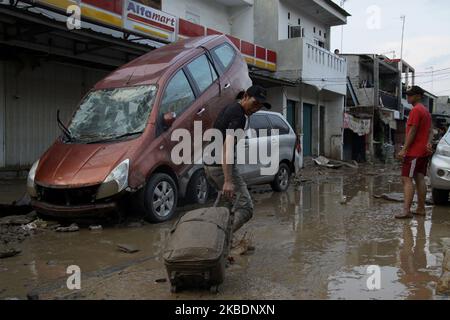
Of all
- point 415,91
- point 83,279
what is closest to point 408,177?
point 415,91

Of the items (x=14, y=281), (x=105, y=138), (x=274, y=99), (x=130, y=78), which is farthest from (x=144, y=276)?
(x=274, y=99)

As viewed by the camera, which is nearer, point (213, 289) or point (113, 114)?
point (213, 289)

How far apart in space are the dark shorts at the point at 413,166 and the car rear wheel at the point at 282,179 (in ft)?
12.3

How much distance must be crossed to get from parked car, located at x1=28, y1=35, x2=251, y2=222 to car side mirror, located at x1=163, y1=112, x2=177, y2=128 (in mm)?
15

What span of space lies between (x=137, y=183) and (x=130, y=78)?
2.14 m

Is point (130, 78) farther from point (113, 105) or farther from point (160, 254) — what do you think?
point (160, 254)

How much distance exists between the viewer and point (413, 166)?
681 cm

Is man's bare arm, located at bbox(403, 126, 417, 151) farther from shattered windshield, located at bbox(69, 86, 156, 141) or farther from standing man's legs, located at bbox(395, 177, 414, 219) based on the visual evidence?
shattered windshield, located at bbox(69, 86, 156, 141)

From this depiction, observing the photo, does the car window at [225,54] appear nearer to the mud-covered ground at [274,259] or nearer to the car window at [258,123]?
the car window at [258,123]

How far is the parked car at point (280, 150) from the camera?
9328mm

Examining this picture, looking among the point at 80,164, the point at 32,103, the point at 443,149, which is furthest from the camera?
the point at 32,103

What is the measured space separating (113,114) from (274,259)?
367 centimetres

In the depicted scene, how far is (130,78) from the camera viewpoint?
25.0ft

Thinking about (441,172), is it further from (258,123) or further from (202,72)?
(202,72)
